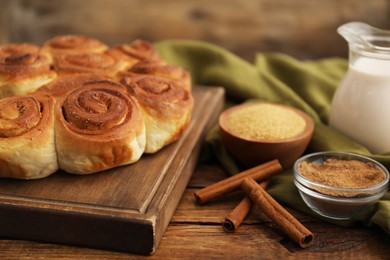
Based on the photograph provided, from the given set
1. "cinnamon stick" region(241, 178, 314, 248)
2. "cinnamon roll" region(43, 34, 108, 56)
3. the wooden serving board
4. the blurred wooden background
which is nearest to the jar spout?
"cinnamon stick" region(241, 178, 314, 248)

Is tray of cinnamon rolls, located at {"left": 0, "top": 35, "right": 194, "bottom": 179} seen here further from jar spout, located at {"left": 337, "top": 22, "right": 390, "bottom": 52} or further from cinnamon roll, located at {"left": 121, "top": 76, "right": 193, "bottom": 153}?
jar spout, located at {"left": 337, "top": 22, "right": 390, "bottom": 52}

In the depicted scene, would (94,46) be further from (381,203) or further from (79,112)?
(381,203)

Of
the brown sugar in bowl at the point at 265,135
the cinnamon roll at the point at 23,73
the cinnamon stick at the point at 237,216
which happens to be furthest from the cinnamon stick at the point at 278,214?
the cinnamon roll at the point at 23,73

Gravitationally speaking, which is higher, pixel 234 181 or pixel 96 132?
pixel 96 132

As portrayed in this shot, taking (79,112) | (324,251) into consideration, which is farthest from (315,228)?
(79,112)

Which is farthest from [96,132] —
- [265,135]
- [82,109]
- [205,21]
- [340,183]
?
[205,21]

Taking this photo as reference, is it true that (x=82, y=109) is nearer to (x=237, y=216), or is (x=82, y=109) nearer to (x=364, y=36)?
(x=237, y=216)
